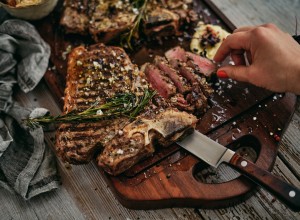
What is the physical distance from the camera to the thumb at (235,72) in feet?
10.8

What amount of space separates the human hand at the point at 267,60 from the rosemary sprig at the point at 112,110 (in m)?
0.70

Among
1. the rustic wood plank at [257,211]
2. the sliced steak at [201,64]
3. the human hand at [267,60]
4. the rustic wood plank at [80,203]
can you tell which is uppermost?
the human hand at [267,60]

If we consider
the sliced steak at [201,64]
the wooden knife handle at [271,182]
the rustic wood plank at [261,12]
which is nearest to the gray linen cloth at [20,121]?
the sliced steak at [201,64]

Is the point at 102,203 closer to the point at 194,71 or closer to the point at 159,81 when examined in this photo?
the point at 159,81

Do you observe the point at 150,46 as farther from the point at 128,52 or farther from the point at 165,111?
the point at 165,111

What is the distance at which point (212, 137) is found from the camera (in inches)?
133

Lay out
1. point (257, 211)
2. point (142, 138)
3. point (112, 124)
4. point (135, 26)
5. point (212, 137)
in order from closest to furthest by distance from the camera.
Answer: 1. point (142, 138)
2. point (112, 124)
3. point (257, 211)
4. point (212, 137)
5. point (135, 26)

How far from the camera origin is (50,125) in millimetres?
3572

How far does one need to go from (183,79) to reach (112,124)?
0.69 metres

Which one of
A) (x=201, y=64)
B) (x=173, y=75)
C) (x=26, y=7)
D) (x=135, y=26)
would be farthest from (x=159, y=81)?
(x=26, y=7)

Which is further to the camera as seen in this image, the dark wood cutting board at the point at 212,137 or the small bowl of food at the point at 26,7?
the small bowl of food at the point at 26,7

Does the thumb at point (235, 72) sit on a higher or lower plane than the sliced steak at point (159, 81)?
higher

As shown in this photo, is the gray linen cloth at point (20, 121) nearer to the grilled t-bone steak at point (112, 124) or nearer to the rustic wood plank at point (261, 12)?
the grilled t-bone steak at point (112, 124)

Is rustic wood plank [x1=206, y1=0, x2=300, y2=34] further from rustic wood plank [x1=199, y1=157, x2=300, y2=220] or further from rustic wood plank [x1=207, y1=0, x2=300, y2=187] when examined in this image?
rustic wood plank [x1=199, y1=157, x2=300, y2=220]
